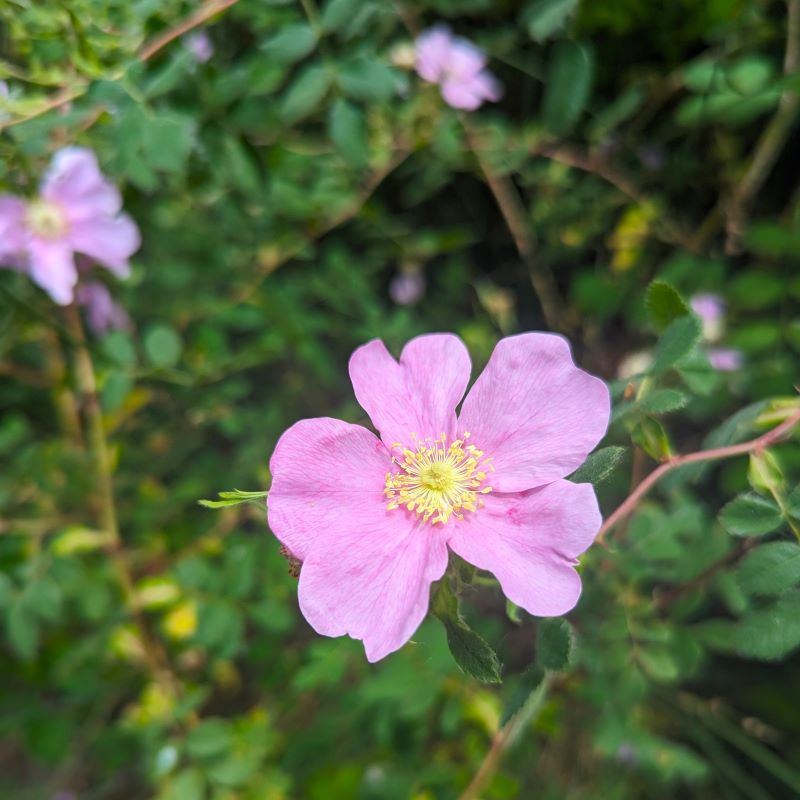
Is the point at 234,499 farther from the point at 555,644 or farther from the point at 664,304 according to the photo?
the point at 664,304

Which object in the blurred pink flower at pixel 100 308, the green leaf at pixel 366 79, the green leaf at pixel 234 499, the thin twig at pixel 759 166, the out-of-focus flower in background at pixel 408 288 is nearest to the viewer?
the green leaf at pixel 234 499

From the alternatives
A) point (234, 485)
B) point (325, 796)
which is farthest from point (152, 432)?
point (325, 796)

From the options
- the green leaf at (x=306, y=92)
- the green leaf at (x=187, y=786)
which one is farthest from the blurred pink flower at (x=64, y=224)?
the green leaf at (x=187, y=786)

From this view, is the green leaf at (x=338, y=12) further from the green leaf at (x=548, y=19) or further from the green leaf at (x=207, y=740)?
the green leaf at (x=207, y=740)

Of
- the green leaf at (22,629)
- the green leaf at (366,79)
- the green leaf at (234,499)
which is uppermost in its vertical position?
the green leaf at (366,79)

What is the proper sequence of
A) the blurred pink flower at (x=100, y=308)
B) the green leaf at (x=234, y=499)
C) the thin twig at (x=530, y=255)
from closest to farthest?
the green leaf at (x=234, y=499)
the blurred pink flower at (x=100, y=308)
the thin twig at (x=530, y=255)

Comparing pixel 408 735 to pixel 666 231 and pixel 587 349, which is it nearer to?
pixel 587 349
